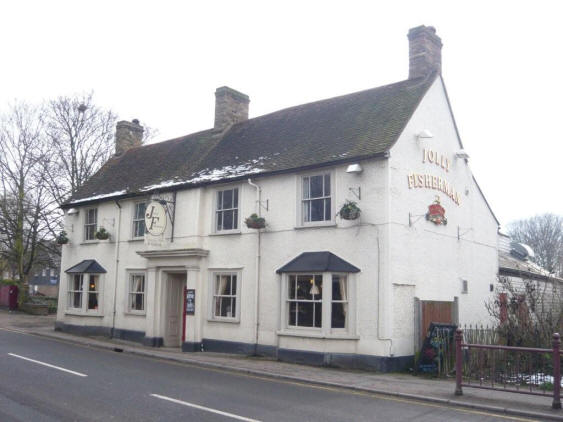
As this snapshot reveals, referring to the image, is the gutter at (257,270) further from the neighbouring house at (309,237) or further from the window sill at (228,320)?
the window sill at (228,320)

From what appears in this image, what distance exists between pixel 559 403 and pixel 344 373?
5416 millimetres

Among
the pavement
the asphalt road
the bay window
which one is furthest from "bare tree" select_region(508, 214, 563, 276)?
the asphalt road

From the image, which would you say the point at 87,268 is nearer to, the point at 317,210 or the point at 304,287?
the point at 304,287

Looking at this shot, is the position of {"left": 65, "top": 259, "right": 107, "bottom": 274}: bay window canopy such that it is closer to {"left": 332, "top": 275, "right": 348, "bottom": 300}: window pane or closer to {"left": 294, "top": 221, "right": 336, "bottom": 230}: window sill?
{"left": 294, "top": 221, "right": 336, "bottom": 230}: window sill

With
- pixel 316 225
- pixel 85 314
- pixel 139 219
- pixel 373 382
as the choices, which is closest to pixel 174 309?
pixel 139 219

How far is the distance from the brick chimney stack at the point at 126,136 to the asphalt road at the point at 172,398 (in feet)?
52.9

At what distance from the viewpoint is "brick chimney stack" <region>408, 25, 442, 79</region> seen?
17516mm

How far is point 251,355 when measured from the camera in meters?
16.5

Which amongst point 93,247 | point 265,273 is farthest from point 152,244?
point 93,247

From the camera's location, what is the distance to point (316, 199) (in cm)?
1597

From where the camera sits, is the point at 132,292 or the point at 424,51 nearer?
the point at 424,51

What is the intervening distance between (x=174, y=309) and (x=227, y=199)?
4753mm

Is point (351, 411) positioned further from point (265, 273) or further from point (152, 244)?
point (152, 244)

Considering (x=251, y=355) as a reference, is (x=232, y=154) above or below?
above
